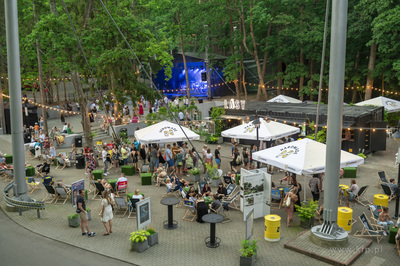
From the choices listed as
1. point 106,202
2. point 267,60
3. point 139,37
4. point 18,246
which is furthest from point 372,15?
point 18,246

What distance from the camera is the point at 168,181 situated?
1706cm

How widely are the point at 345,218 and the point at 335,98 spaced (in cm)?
383

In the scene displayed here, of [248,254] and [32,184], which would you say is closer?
[248,254]

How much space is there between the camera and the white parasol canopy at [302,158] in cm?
1377

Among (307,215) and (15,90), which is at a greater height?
(15,90)

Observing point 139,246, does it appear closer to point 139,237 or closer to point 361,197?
point 139,237

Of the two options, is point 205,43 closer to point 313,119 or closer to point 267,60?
point 267,60

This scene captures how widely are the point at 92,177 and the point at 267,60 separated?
91.9ft

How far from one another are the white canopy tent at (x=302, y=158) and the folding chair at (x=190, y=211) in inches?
126

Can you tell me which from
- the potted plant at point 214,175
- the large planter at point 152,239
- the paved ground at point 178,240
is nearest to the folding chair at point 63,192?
the paved ground at point 178,240

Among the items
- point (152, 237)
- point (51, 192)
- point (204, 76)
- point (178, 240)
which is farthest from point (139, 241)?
point (204, 76)

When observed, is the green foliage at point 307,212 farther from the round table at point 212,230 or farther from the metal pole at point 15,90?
the metal pole at point 15,90

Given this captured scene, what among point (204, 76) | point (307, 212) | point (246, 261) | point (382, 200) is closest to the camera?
point (246, 261)

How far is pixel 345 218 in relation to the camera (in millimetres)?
12445
